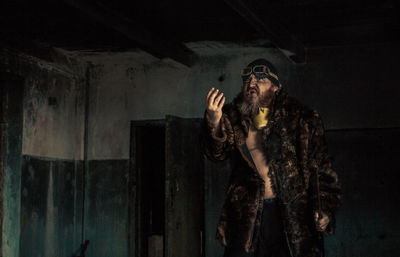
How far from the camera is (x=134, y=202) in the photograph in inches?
302

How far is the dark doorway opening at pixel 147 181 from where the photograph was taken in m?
7.70

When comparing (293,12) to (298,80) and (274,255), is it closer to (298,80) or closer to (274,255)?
(298,80)

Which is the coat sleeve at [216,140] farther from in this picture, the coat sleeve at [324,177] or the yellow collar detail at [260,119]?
the coat sleeve at [324,177]

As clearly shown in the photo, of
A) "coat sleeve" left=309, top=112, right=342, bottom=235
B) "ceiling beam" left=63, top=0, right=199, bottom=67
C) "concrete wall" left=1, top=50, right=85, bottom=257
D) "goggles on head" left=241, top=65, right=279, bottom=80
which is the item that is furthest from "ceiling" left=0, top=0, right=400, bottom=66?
"coat sleeve" left=309, top=112, right=342, bottom=235

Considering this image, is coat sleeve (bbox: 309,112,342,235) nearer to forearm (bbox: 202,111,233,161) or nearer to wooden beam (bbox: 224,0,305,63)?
forearm (bbox: 202,111,233,161)

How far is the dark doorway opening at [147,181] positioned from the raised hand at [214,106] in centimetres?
441

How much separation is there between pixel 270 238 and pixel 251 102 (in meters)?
0.83

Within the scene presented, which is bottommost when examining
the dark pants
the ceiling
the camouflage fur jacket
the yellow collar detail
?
the dark pants

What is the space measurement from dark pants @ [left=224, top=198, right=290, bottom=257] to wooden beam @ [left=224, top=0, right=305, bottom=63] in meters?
2.01

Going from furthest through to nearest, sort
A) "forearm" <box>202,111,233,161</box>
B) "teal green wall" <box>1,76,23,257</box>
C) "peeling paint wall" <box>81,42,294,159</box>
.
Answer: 1. "peeling paint wall" <box>81,42,294,159</box>
2. "teal green wall" <box>1,76,23,257</box>
3. "forearm" <box>202,111,233,161</box>

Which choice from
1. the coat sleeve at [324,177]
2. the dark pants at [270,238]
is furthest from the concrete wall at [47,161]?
the coat sleeve at [324,177]

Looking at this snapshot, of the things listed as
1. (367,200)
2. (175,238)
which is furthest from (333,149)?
(175,238)

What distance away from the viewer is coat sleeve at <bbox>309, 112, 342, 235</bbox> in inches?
130

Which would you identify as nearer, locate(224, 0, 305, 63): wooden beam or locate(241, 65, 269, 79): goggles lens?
locate(241, 65, 269, 79): goggles lens
